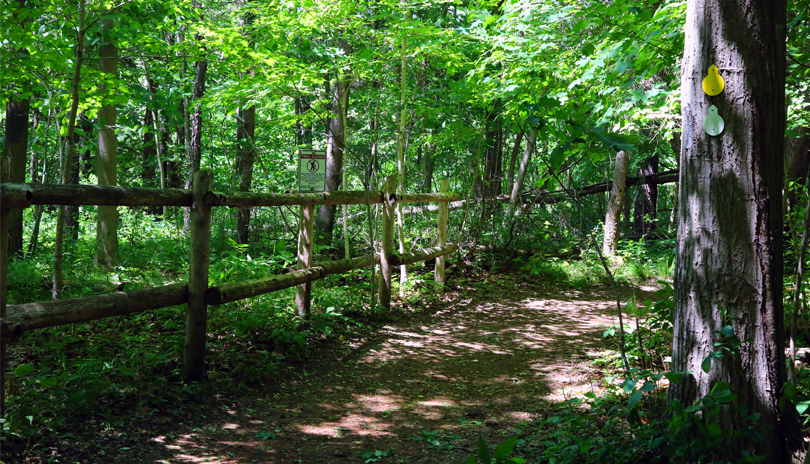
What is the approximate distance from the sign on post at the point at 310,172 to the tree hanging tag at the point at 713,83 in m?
4.58

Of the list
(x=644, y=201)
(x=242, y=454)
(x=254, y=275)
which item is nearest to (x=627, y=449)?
(x=242, y=454)

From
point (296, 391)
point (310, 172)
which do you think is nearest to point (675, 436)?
point (296, 391)

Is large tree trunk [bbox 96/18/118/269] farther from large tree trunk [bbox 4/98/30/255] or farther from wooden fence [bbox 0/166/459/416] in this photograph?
wooden fence [bbox 0/166/459/416]

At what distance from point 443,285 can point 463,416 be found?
458 centimetres

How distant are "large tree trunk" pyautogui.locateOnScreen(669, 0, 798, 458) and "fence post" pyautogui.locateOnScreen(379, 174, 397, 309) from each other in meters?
4.54

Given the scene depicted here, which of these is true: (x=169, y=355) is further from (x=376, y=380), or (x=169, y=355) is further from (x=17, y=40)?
(x=17, y=40)

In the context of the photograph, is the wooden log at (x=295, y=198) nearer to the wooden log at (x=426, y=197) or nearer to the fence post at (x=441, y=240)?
the wooden log at (x=426, y=197)

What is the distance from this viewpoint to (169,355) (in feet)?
13.9

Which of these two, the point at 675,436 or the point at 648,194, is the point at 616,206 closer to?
the point at 648,194

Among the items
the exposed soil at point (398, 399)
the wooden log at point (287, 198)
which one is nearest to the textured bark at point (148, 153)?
the wooden log at point (287, 198)

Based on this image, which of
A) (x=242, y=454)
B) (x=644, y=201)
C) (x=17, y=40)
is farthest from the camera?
(x=644, y=201)

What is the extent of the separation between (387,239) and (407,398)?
288 centimetres

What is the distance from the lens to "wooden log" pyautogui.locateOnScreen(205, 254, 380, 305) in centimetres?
417

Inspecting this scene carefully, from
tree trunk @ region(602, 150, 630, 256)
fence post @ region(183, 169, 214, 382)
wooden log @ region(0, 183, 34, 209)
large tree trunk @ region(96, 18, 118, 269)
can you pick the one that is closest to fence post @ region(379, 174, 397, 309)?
fence post @ region(183, 169, 214, 382)
